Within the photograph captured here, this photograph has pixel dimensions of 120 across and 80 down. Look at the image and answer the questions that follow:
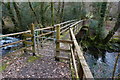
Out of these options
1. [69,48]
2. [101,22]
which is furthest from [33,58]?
[101,22]

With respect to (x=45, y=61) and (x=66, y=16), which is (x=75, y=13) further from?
(x=45, y=61)

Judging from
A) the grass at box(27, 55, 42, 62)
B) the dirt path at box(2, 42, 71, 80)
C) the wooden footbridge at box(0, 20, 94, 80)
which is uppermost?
the wooden footbridge at box(0, 20, 94, 80)

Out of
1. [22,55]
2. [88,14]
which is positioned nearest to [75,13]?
[88,14]

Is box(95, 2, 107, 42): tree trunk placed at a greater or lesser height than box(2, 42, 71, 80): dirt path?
greater

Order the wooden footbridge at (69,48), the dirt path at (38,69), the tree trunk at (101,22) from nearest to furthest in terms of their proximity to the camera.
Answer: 1. the wooden footbridge at (69,48)
2. the dirt path at (38,69)
3. the tree trunk at (101,22)

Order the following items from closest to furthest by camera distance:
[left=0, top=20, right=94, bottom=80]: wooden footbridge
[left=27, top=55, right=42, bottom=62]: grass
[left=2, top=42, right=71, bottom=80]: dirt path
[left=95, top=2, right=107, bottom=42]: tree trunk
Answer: [left=0, top=20, right=94, bottom=80]: wooden footbridge, [left=2, top=42, right=71, bottom=80]: dirt path, [left=27, top=55, right=42, bottom=62]: grass, [left=95, top=2, right=107, bottom=42]: tree trunk

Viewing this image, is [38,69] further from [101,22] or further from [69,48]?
[101,22]

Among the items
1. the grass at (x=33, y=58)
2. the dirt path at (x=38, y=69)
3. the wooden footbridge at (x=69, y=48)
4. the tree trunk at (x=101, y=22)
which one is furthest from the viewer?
the tree trunk at (x=101, y=22)

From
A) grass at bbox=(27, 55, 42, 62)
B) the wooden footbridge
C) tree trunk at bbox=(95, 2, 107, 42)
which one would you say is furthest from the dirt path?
tree trunk at bbox=(95, 2, 107, 42)

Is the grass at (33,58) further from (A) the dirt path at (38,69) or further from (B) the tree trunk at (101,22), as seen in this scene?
(B) the tree trunk at (101,22)

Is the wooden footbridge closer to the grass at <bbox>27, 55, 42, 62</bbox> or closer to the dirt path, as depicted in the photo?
the grass at <bbox>27, 55, 42, 62</bbox>

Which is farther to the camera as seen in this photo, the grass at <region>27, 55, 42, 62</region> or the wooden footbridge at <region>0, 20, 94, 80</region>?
the grass at <region>27, 55, 42, 62</region>

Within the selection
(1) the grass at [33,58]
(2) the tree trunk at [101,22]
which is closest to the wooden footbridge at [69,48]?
(1) the grass at [33,58]

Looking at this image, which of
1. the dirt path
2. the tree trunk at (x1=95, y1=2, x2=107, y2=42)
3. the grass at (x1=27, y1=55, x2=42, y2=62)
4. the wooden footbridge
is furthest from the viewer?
the tree trunk at (x1=95, y1=2, x2=107, y2=42)
